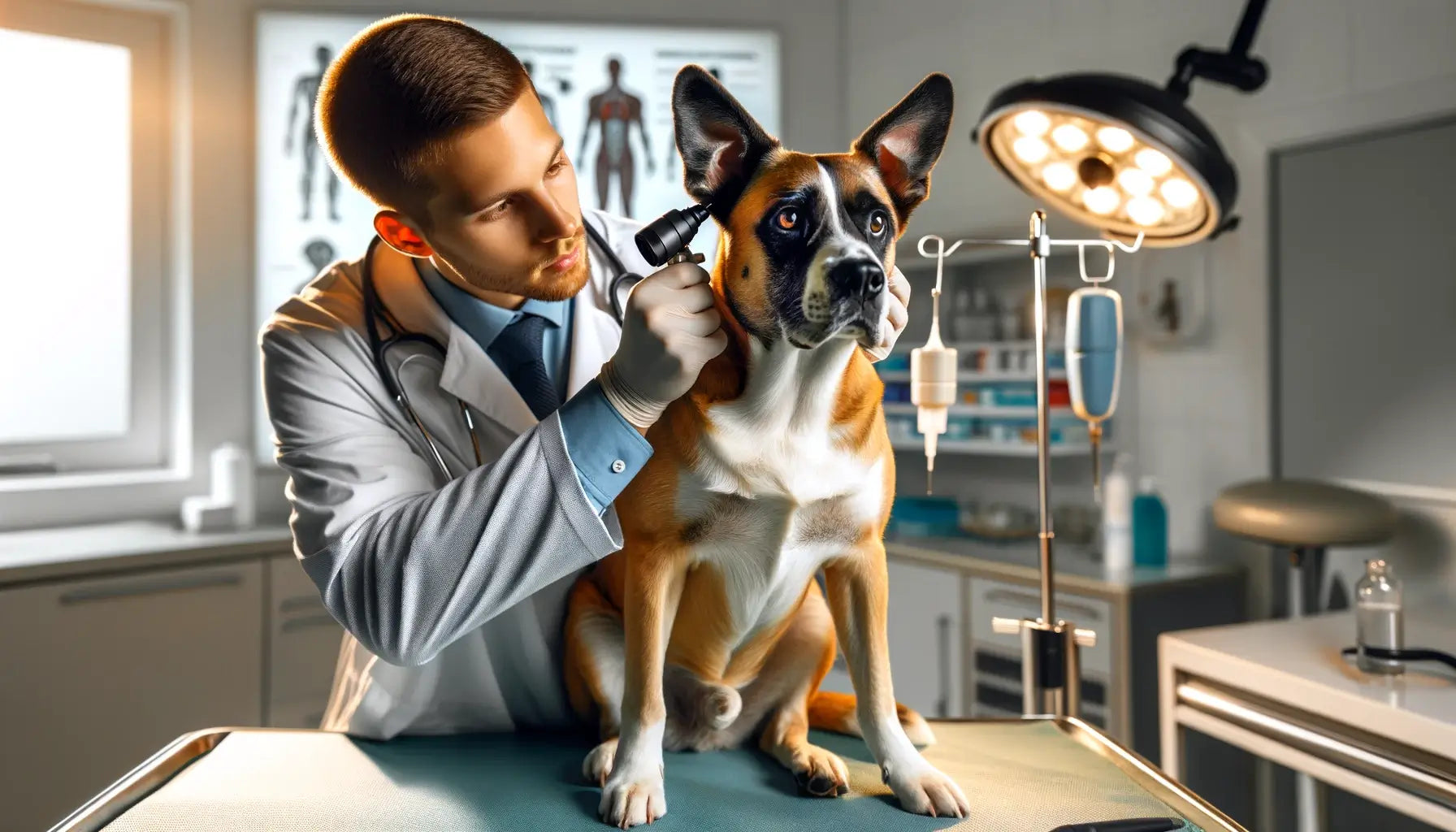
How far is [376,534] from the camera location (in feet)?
3.04

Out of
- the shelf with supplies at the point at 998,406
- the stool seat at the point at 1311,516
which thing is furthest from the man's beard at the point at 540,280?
the shelf with supplies at the point at 998,406

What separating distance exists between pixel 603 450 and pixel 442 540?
16 centimetres

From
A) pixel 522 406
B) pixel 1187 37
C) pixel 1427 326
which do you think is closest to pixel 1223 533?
pixel 1427 326

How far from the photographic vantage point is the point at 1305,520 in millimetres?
2121

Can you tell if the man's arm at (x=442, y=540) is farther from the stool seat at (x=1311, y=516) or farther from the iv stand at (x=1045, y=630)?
the stool seat at (x=1311, y=516)

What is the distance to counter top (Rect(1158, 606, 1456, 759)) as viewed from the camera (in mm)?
1458

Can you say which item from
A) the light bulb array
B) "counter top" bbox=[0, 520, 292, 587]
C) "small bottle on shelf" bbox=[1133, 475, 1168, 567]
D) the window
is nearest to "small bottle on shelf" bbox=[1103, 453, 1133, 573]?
"small bottle on shelf" bbox=[1133, 475, 1168, 567]

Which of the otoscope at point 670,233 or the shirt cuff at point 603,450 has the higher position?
the otoscope at point 670,233

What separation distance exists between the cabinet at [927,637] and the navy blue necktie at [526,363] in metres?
1.83

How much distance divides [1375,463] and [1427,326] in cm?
31

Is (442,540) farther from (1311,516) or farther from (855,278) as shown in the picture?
(1311,516)

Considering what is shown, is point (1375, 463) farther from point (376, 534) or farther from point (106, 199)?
point (106, 199)

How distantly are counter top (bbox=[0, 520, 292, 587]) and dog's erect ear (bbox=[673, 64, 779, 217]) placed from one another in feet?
7.20

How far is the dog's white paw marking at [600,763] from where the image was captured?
0.92 m
